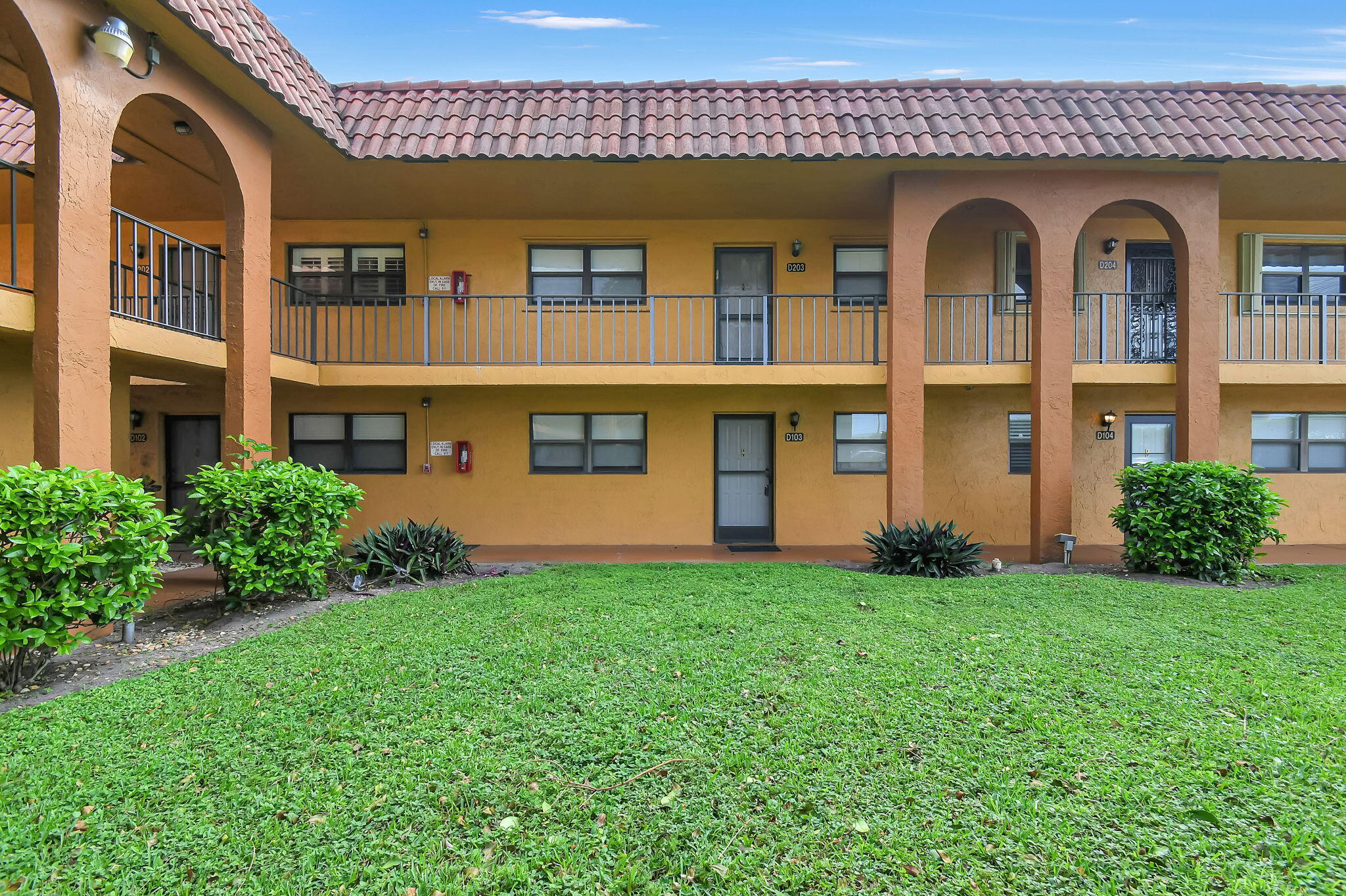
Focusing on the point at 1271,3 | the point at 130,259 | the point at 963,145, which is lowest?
the point at 130,259

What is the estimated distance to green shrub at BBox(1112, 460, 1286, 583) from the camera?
25.1ft

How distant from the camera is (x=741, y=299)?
10680mm

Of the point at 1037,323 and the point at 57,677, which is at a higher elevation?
the point at 1037,323

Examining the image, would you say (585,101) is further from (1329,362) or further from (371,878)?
(1329,362)

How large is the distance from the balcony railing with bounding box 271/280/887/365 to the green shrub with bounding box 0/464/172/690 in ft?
20.0

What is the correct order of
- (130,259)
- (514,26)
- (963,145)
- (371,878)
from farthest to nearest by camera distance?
(514,26) → (130,259) → (963,145) → (371,878)

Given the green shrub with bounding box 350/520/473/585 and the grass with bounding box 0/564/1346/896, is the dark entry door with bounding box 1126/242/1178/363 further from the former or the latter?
the green shrub with bounding box 350/520/473/585

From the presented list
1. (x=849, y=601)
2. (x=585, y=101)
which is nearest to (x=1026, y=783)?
(x=849, y=601)

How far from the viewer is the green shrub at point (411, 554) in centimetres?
777

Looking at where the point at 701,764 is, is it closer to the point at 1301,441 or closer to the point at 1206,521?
the point at 1206,521

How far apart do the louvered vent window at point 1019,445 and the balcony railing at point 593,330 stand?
2577 millimetres

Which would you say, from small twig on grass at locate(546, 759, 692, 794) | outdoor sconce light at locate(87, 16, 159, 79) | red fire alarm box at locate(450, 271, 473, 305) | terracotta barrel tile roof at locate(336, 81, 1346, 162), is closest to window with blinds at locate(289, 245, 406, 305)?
red fire alarm box at locate(450, 271, 473, 305)

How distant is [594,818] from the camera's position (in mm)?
2855

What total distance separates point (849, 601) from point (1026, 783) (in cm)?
347
